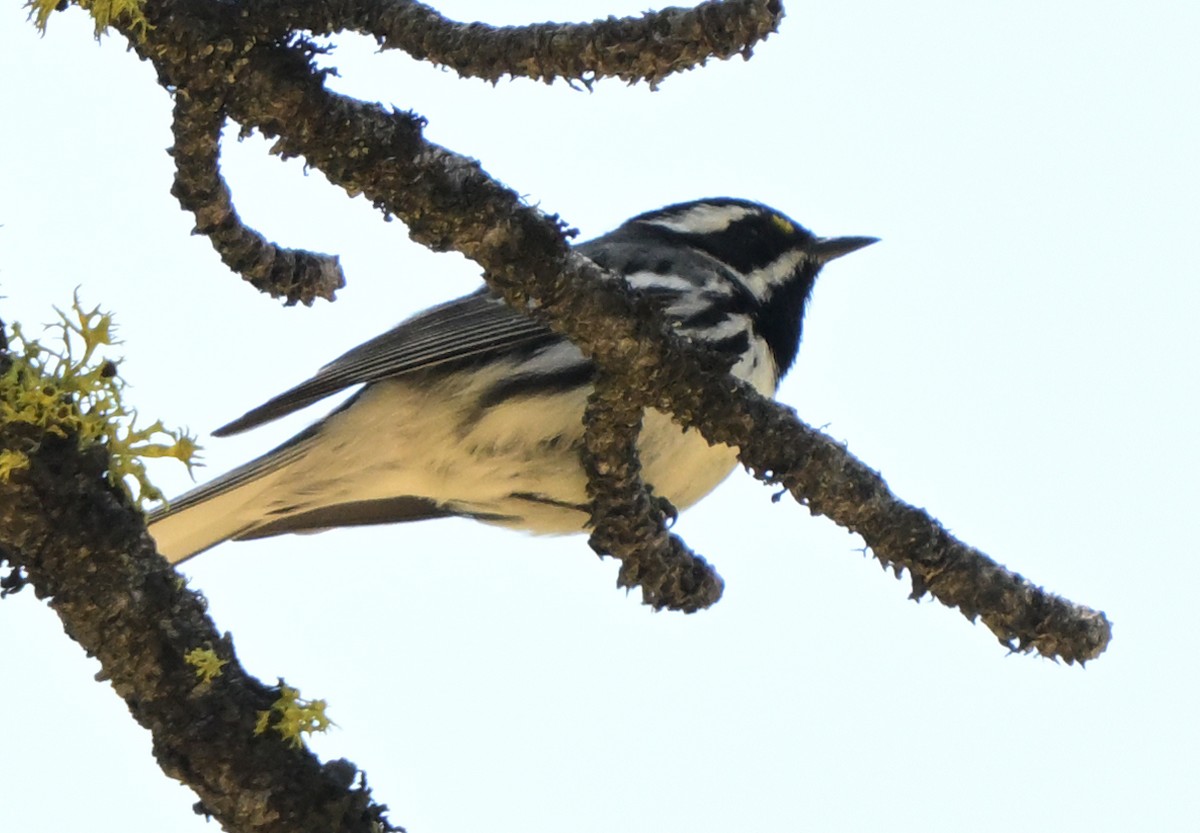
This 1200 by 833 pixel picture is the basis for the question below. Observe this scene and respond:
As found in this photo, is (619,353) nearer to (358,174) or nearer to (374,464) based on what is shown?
(358,174)

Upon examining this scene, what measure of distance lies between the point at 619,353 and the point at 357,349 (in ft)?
5.55

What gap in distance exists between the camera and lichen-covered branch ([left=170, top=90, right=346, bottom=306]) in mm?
2074

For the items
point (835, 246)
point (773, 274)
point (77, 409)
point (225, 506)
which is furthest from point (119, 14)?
point (835, 246)

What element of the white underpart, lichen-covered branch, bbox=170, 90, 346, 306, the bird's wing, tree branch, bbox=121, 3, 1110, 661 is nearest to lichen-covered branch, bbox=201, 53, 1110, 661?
tree branch, bbox=121, 3, 1110, 661

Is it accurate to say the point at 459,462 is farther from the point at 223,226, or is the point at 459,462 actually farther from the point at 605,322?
the point at 605,322

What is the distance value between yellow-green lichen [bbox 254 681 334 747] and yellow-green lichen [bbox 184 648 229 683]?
7 cm

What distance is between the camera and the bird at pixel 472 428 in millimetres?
3127

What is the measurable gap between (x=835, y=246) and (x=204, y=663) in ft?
8.97

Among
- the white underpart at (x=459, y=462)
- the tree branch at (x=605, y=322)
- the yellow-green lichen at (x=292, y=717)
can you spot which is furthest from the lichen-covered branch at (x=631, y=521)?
the yellow-green lichen at (x=292, y=717)

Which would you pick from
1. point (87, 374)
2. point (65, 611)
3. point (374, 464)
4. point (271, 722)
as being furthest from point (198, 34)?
point (374, 464)

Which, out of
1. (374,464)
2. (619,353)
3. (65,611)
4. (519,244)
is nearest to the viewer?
(65,611)

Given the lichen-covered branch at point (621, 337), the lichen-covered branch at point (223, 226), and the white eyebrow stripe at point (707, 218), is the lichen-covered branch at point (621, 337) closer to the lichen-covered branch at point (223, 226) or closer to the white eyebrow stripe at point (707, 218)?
the lichen-covered branch at point (223, 226)

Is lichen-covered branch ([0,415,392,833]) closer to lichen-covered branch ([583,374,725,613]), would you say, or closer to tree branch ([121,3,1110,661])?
tree branch ([121,3,1110,661])

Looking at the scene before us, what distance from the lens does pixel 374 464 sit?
340 cm
